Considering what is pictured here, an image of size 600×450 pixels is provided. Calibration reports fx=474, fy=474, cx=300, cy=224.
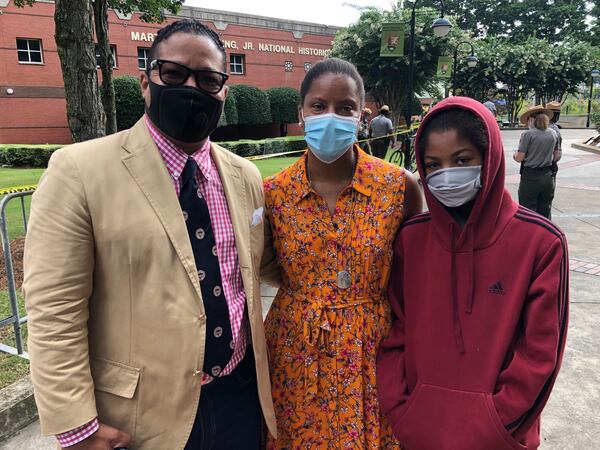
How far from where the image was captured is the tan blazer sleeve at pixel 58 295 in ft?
4.33

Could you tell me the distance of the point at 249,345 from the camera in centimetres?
176

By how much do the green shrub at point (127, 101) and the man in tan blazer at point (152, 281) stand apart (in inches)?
729

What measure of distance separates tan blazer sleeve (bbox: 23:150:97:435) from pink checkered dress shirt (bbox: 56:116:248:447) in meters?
0.32

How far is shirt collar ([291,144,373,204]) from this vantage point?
195 cm

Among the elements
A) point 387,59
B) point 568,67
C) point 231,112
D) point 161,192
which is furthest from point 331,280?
point 568,67

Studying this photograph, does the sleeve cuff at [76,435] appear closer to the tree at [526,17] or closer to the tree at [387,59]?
the tree at [387,59]

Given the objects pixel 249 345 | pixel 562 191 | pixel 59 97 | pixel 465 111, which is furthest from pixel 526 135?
pixel 59 97

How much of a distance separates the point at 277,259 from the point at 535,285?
99 centimetres

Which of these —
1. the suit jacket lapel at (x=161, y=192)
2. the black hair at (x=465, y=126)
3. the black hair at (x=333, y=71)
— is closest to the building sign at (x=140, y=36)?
the black hair at (x=333, y=71)

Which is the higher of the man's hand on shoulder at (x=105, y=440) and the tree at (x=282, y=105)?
the tree at (x=282, y=105)

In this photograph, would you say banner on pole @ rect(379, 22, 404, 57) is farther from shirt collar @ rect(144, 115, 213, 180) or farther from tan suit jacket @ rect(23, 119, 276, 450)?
tan suit jacket @ rect(23, 119, 276, 450)

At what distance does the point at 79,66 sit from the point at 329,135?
341 centimetres

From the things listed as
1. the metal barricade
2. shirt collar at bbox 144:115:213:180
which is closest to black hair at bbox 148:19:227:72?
shirt collar at bbox 144:115:213:180

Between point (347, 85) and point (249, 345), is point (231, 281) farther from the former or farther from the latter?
point (347, 85)
